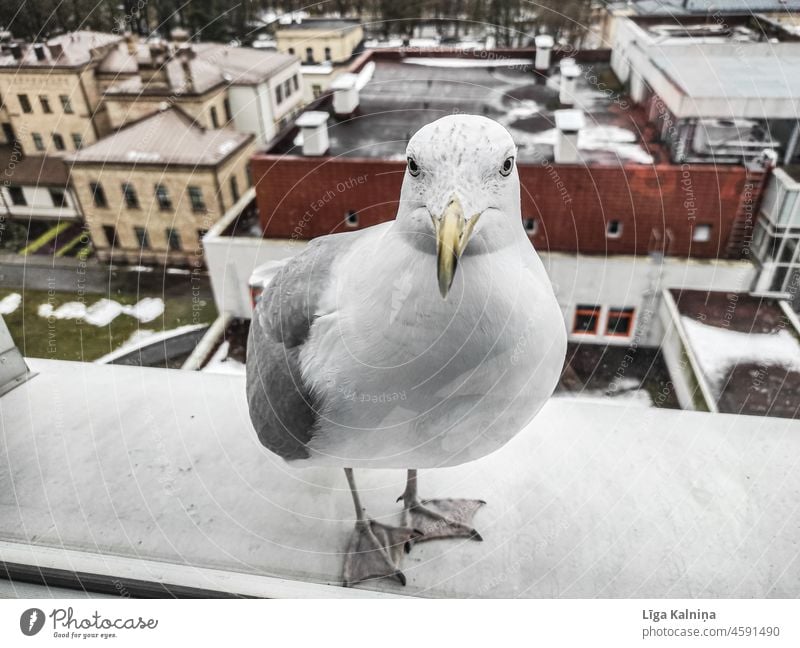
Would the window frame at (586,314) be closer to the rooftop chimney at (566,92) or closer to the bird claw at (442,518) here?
the rooftop chimney at (566,92)

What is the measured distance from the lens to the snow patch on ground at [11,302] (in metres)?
4.30

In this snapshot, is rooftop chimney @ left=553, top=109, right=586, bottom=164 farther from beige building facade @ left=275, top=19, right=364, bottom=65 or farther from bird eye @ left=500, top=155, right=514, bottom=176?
bird eye @ left=500, top=155, right=514, bottom=176

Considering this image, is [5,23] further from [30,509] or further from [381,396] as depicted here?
[381,396]

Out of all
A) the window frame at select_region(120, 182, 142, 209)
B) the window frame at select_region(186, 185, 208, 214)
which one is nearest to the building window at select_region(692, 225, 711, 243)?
the window frame at select_region(186, 185, 208, 214)

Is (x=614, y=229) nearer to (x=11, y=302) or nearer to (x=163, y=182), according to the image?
(x=163, y=182)

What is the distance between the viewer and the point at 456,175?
52 centimetres

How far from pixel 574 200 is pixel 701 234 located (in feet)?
2.54

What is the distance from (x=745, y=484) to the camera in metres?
0.96

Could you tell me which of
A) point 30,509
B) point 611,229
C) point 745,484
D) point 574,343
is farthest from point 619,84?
point 30,509

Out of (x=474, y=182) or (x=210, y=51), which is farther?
(x=210, y=51)

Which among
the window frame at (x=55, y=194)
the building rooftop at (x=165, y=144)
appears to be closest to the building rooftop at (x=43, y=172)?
the window frame at (x=55, y=194)

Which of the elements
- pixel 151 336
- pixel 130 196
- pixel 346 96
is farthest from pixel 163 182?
pixel 346 96

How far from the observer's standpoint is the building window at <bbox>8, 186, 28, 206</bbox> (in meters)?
5.84
